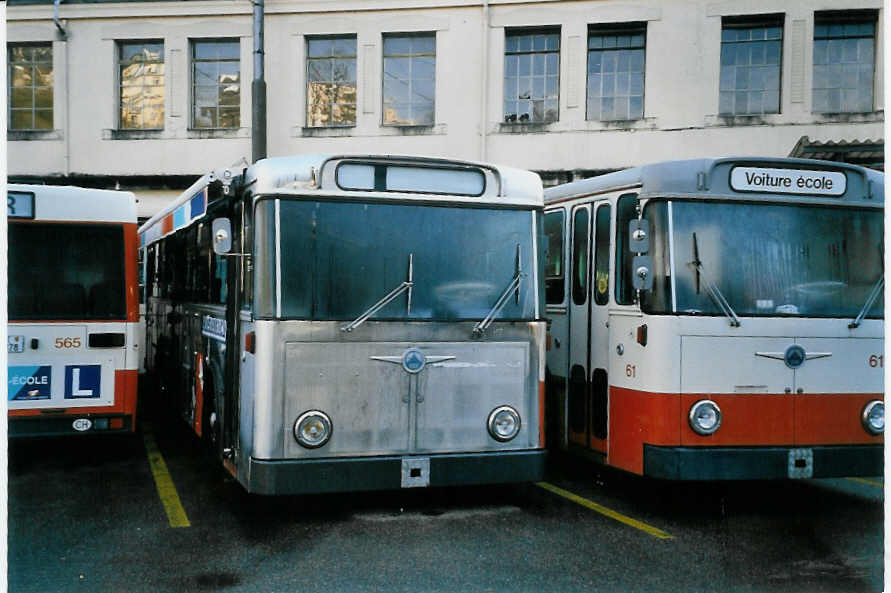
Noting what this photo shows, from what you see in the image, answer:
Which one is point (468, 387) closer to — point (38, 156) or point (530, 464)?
point (530, 464)

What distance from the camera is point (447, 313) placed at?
6508 mm

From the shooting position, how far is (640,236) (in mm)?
6605

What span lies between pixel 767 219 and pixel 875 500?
8.60ft

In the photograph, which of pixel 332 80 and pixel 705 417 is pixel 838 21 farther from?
pixel 332 80

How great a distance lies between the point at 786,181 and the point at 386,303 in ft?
9.79

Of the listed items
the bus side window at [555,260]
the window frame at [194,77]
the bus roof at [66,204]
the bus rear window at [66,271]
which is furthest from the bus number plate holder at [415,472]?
the window frame at [194,77]

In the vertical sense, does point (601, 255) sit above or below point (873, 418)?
above

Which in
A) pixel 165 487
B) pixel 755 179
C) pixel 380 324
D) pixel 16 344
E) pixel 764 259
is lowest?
pixel 165 487

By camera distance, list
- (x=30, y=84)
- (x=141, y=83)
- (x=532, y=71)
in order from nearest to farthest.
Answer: (x=30, y=84) < (x=532, y=71) < (x=141, y=83)

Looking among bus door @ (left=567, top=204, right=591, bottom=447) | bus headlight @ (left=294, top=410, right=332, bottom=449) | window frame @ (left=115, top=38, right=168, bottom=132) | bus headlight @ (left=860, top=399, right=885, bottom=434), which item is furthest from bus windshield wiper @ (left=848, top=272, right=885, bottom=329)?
window frame @ (left=115, top=38, right=168, bottom=132)

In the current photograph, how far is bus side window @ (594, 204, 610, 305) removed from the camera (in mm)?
7359

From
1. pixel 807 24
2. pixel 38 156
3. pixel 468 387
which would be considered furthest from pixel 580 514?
pixel 38 156

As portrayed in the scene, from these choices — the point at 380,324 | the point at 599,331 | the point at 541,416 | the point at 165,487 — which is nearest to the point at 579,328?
the point at 599,331

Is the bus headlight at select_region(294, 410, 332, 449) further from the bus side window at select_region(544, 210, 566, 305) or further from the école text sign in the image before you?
the école text sign
